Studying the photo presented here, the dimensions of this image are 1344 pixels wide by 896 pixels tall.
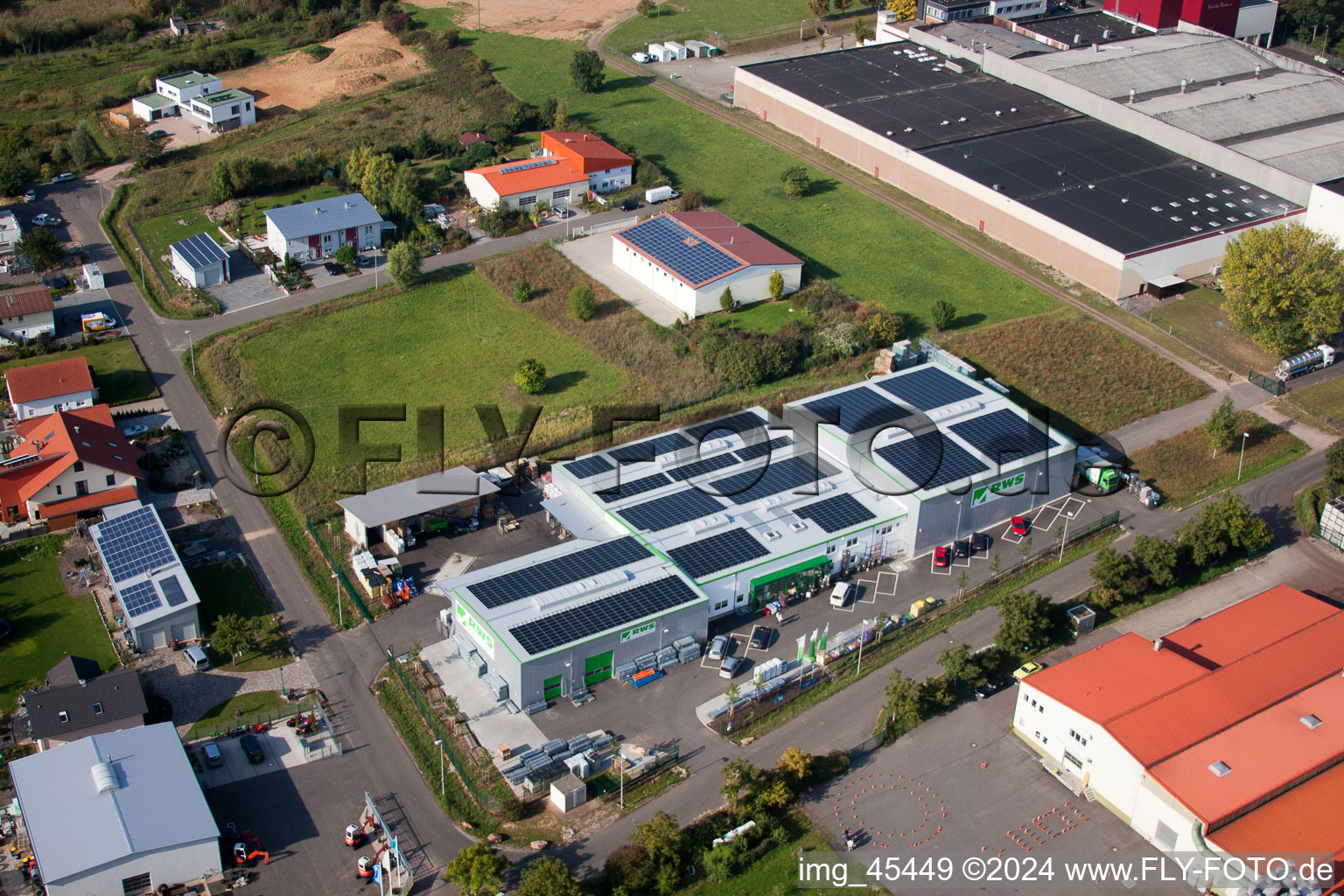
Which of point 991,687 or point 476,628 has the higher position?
point 476,628

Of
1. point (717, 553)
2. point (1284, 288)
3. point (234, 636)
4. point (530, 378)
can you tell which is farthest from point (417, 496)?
point (1284, 288)

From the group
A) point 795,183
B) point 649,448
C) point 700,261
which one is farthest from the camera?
point 795,183

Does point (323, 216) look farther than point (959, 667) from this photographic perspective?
Yes

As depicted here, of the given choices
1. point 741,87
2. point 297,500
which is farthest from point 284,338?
point 741,87

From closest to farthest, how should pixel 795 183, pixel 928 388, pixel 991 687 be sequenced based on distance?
pixel 991 687 → pixel 928 388 → pixel 795 183

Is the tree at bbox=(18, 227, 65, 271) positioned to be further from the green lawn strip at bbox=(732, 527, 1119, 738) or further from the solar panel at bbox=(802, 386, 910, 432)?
the green lawn strip at bbox=(732, 527, 1119, 738)

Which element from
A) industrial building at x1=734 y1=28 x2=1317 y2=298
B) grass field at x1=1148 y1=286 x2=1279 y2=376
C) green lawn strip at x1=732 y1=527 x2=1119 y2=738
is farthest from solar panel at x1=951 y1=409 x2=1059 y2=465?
industrial building at x1=734 y1=28 x2=1317 y2=298

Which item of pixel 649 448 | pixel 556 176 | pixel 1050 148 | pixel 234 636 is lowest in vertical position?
pixel 234 636

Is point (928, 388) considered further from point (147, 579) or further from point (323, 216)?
point (323, 216)
